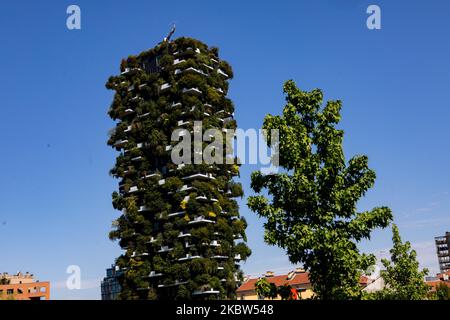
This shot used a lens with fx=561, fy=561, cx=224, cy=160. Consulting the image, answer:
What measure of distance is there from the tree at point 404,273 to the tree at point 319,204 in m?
27.2

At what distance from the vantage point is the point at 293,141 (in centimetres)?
2095

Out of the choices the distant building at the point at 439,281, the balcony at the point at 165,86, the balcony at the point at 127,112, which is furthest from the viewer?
the distant building at the point at 439,281

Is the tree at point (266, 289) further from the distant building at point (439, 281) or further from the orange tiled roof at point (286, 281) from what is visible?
the orange tiled roof at point (286, 281)

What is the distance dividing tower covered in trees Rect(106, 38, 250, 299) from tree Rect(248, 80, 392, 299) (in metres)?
44.4

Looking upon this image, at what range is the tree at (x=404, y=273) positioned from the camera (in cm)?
4575

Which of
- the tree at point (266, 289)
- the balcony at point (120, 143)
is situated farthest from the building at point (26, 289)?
the tree at point (266, 289)

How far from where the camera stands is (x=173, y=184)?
2724 inches

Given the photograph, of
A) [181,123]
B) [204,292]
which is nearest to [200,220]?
[204,292]

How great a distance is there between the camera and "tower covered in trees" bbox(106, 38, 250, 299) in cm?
6675

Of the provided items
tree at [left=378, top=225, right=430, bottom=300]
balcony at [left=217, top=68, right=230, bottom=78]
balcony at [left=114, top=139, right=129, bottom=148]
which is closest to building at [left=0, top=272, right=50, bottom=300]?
balcony at [left=114, top=139, right=129, bottom=148]

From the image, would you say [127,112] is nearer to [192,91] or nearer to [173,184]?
[192,91]

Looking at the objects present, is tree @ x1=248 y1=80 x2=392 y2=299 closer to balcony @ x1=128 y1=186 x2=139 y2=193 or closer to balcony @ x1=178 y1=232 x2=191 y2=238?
balcony @ x1=178 y1=232 x2=191 y2=238

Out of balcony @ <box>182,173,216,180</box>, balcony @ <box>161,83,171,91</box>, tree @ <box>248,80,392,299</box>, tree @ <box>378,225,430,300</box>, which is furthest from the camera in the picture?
balcony @ <box>161,83,171,91</box>
